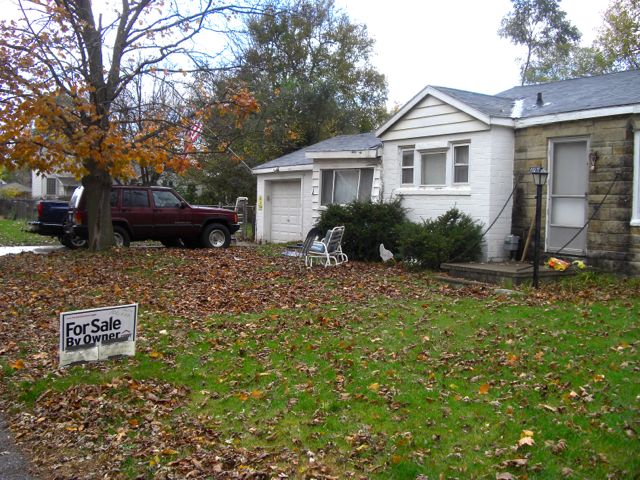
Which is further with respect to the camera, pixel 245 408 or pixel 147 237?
pixel 147 237

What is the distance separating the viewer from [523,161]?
1359 cm

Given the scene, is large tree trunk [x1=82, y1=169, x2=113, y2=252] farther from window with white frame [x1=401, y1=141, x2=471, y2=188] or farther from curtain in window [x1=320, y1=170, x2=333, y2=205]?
window with white frame [x1=401, y1=141, x2=471, y2=188]

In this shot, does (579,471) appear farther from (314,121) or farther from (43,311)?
(314,121)

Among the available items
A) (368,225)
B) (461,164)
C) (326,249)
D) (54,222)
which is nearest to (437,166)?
(461,164)

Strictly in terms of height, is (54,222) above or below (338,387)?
above

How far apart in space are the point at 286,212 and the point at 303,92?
42.6ft

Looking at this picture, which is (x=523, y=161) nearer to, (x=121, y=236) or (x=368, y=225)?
(x=368, y=225)

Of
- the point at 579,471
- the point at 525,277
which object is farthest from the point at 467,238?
the point at 579,471

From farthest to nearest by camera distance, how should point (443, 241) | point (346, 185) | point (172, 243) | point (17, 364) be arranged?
1. point (172, 243)
2. point (346, 185)
3. point (443, 241)
4. point (17, 364)

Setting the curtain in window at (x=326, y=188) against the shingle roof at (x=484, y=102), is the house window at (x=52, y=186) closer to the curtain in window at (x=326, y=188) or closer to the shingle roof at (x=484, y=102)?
the curtain in window at (x=326, y=188)

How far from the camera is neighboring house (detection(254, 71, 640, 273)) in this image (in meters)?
11.8

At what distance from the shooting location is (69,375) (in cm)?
666

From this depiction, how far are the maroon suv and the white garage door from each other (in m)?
2.47

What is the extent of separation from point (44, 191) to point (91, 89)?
47513 millimetres
